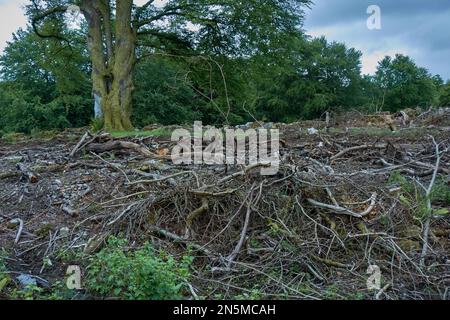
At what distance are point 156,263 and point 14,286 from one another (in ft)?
4.00

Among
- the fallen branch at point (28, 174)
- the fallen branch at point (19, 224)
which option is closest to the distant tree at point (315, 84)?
the fallen branch at point (28, 174)

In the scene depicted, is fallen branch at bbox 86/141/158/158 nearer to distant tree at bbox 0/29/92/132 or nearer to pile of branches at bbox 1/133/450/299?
pile of branches at bbox 1/133/450/299

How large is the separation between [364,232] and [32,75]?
3146 cm

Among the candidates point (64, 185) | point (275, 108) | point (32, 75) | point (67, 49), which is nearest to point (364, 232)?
point (64, 185)

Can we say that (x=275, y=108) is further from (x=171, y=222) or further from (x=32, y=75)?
(x=171, y=222)

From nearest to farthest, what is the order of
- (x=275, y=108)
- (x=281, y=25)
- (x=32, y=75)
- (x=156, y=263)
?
(x=156, y=263) → (x=281, y=25) → (x=32, y=75) → (x=275, y=108)

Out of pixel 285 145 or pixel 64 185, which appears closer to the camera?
pixel 64 185

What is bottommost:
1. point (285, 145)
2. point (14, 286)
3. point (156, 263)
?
point (14, 286)

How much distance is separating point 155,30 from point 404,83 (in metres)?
27.6

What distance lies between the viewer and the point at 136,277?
328cm

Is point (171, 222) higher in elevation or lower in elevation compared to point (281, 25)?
lower

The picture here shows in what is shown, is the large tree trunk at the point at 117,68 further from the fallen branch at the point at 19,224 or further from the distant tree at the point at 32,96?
the distant tree at the point at 32,96
